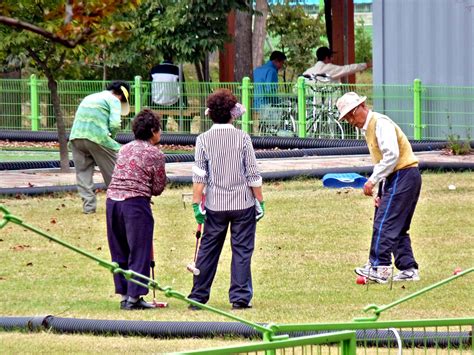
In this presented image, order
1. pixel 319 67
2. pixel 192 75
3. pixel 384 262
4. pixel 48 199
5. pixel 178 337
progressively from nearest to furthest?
pixel 178 337 → pixel 384 262 → pixel 48 199 → pixel 319 67 → pixel 192 75

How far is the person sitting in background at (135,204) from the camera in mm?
10633

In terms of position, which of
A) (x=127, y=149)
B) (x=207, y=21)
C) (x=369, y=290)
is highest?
(x=207, y=21)

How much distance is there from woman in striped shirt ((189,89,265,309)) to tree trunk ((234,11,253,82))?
19536mm

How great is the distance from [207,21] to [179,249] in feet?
49.6

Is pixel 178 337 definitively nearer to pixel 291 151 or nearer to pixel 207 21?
pixel 291 151

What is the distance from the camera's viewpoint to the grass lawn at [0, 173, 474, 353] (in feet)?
33.7

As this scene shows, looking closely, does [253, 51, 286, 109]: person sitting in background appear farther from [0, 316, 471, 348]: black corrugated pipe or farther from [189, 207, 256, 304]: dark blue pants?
[0, 316, 471, 348]: black corrugated pipe

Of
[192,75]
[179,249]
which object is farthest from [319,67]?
[192,75]

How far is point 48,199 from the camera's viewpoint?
1795 cm

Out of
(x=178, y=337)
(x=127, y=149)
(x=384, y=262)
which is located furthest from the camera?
(x=384, y=262)

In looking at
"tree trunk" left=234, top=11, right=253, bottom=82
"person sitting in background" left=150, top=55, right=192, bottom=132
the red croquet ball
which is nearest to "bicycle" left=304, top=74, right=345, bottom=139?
"person sitting in background" left=150, top=55, right=192, bottom=132

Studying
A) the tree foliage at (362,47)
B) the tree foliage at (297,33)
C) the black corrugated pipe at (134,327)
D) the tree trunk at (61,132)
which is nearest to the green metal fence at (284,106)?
the tree trunk at (61,132)

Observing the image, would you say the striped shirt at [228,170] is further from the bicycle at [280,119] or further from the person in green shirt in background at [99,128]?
the bicycle at [280,119]

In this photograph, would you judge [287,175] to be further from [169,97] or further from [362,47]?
[362,47]
